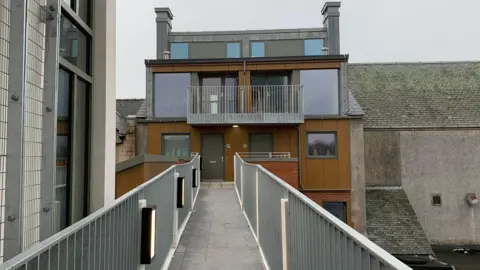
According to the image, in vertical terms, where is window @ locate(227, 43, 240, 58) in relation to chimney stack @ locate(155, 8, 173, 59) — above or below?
below

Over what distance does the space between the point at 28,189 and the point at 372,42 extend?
37.1m

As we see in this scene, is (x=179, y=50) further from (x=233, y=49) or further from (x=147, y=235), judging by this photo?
(x=147, y=235)

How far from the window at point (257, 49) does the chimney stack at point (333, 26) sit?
11.7 feet

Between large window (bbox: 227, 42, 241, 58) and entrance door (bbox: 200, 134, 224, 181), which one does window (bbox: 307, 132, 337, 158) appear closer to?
entrance door (bbox: 200, 134, 224, 181)

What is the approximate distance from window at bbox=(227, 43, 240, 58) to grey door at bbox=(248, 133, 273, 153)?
5.23 metres

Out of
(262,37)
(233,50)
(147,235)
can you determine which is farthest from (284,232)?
(262,37)

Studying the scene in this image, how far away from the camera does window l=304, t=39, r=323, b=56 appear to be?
20.5m

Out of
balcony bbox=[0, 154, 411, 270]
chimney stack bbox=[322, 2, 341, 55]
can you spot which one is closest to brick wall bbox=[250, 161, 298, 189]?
balcony bbox=[0, 154, 411, 270]

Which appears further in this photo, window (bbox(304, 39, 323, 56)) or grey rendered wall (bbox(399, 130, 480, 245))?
grey rendered wall (bbox(399, 130, 480, 245))

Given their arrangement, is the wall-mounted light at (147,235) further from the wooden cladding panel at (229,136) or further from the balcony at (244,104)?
the wooden cladding panel at (229,136)

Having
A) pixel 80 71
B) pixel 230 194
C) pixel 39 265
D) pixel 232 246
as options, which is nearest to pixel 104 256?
pixel 39 265

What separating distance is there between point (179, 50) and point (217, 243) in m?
16.6

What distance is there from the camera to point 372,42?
117 feet

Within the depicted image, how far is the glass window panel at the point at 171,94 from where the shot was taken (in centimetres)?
1795
